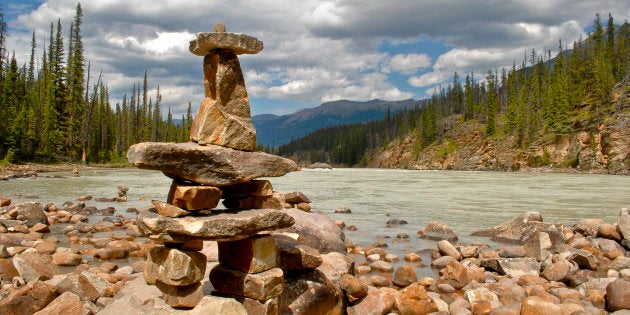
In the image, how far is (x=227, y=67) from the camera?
776cm

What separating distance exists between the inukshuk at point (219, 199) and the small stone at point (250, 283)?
0.6 inches

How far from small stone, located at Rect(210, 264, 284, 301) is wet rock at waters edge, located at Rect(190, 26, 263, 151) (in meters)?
2.18

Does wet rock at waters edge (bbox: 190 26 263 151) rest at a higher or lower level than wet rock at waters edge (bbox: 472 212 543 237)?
higher

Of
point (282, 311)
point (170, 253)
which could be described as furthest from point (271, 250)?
point (170, 253)

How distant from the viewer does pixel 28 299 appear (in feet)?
25.8

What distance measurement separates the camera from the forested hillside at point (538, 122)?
86.2 m

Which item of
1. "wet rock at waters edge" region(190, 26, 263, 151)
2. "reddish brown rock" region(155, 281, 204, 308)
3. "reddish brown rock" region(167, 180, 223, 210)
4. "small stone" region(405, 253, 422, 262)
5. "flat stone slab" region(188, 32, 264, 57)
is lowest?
"small stone" region(405, 253, 422, 262)

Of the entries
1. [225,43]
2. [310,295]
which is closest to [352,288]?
[310,295]

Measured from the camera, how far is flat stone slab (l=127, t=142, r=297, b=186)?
22.3 ft

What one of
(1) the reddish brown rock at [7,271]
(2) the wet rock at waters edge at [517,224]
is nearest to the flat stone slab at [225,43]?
(1) the reddish brown rock at [7,271]

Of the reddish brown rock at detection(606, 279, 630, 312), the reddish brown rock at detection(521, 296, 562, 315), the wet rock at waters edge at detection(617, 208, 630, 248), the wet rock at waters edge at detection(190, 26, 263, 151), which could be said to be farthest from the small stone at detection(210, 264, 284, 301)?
the wet rock at waters edge at detection(617, 208, 630, 248)

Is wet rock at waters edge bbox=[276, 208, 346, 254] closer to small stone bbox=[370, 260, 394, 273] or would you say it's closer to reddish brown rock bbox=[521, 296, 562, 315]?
small stone bbox=[370, 260, 394, 273]

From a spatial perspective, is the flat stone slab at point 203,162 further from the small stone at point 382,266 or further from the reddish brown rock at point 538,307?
the small stone at point 382,266

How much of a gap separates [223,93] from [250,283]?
10.8 feet
